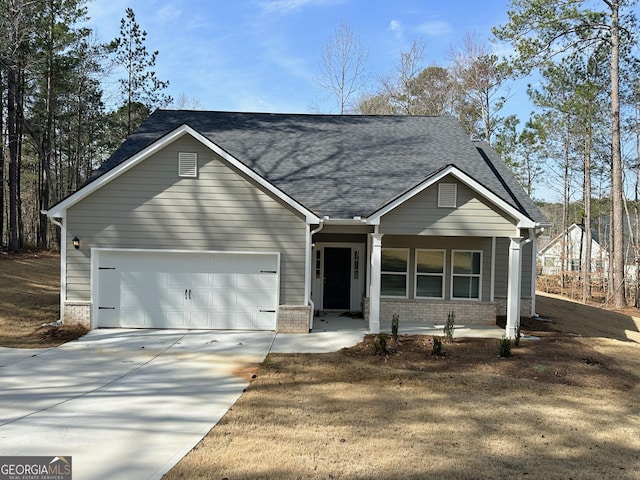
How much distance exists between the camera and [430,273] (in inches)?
496

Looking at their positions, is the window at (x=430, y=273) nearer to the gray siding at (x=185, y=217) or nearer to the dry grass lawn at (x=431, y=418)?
the dry grass lawn at (x=431, y=418)

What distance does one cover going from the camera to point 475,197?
10758 millimetres

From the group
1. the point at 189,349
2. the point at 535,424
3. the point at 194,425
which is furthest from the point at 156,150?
the point at 535,424

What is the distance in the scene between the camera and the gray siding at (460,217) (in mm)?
10734

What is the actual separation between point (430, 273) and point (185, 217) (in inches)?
278

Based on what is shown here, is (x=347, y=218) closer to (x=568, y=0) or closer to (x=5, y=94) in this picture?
(x=568, y=0)

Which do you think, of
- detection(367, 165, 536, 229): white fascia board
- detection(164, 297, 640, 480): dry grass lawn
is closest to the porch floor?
detection(164, 297, 640, 480): dry grass lawn

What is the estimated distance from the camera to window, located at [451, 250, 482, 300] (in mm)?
12508

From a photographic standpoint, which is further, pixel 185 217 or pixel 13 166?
pixel 13 166

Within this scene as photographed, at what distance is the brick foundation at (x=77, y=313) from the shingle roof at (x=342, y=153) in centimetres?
353

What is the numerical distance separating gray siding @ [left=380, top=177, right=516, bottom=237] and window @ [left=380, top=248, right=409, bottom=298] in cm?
197

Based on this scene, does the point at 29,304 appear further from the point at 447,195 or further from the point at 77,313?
the point at 447,195

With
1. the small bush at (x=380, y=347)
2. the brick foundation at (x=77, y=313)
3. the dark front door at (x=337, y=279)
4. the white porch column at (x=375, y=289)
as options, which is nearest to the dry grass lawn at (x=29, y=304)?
the brick foundation at (x=77, y=313)

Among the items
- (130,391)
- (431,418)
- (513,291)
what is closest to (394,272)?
(513,291)
